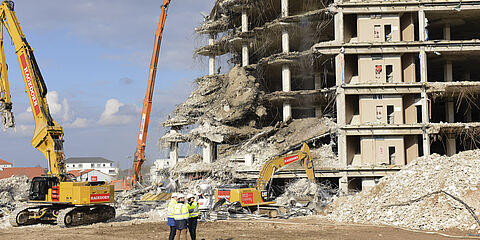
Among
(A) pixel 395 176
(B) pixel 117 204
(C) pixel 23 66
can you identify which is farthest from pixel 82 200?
(A) pixel 395 176

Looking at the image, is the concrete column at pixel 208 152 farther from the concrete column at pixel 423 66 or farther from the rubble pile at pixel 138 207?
the concrete column at pixel 423 66

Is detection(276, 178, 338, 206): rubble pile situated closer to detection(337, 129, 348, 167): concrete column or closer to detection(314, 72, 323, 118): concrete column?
detection(337, 129, 348, 167): concrete column

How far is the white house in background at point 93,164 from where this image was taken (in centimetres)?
16725

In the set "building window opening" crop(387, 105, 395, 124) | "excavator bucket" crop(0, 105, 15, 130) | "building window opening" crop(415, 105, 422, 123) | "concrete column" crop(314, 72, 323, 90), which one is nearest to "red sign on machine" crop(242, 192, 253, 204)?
"excavator bucket" crop(0, 105, 15, 130)

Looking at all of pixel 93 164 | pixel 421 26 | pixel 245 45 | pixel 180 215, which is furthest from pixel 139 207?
pixel 93 164

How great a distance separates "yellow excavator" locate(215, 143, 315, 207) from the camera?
82.1ft

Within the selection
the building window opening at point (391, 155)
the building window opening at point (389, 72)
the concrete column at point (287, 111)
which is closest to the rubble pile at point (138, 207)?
the concrete column at point (287, 111)

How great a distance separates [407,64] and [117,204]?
23.1 m

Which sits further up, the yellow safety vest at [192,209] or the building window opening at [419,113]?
the building window opening at [419,113]

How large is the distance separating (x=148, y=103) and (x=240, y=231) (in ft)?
71.5

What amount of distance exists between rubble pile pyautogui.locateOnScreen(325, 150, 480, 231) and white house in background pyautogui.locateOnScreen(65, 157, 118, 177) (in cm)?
14873

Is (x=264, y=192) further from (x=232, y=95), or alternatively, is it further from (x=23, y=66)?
(x=232, y=95)

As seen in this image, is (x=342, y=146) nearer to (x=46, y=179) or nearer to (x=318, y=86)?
(x=318, y=86)

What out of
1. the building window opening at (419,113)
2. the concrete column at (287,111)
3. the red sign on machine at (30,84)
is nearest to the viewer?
the red sign on machine at (30,84)
